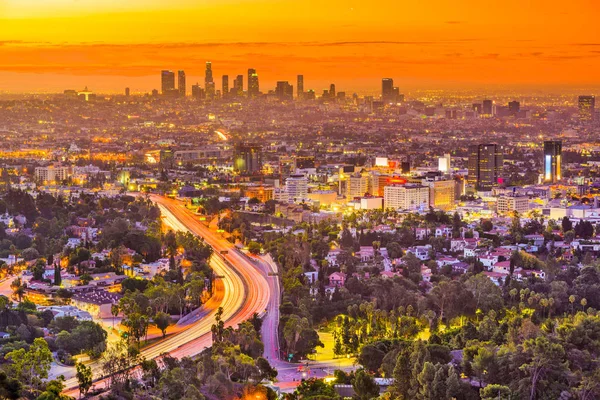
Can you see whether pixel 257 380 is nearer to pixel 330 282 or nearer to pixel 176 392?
pixel 176 392

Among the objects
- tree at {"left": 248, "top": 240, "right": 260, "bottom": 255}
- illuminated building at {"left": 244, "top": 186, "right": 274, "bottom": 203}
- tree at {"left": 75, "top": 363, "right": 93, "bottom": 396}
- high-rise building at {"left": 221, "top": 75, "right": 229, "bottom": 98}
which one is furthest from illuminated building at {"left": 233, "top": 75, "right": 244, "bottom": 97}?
tree at {"left": 75, "top": 363, "right": 93, "bottom": 396}

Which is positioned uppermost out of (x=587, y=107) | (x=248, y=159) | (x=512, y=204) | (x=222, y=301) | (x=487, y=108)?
(x=587, y=107)

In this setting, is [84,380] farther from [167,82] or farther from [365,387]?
[167,82]

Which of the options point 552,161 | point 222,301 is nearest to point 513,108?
point 552,161

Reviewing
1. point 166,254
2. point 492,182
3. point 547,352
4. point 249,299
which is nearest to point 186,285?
point 249,299

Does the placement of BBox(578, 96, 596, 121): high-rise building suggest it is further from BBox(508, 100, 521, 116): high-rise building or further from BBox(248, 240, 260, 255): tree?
BBox(248, 240, 260, 255): tree
